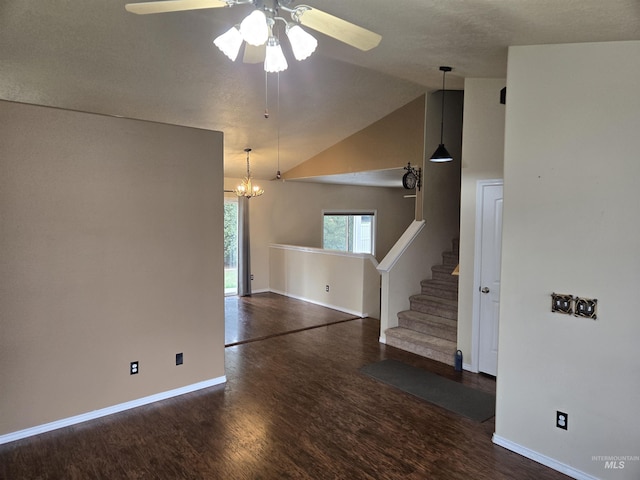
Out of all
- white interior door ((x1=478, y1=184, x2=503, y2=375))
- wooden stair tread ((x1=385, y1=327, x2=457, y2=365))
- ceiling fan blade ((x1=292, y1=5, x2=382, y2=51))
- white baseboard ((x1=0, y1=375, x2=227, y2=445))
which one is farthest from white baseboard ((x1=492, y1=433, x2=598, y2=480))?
ceiling fan blade ((x1=292, y1=5, x2=382, y2=51))

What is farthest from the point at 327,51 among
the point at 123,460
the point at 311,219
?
the point at 311,219

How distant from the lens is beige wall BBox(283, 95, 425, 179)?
18.1 ft

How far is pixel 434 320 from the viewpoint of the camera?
4.97 m

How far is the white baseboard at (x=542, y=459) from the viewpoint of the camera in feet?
8.10

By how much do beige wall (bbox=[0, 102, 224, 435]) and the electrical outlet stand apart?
114 inches

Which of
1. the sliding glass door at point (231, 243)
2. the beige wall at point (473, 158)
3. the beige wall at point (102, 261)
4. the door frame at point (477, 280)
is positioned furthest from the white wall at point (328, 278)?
Answer: the beige wall at point (102, 261)

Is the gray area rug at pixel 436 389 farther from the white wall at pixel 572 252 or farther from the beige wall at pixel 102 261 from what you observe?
the beige wall at pixel 102 261

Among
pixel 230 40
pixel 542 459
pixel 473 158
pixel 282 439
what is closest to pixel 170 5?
pixel 230 40

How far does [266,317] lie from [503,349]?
427cm

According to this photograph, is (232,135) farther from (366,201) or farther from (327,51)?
(366,201)

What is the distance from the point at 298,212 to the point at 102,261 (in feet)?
19.2

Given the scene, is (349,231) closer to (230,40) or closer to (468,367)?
(468,367)

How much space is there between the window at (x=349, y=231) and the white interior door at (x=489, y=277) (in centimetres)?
540

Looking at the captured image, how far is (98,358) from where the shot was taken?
3.23 metres
